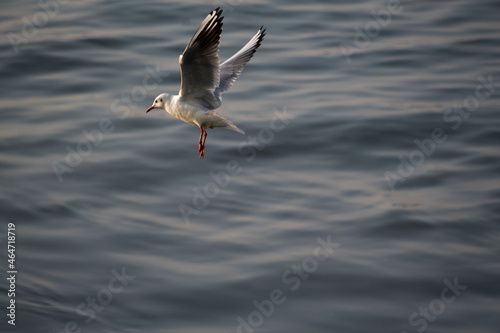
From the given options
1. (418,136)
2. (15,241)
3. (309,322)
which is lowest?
(309,322)

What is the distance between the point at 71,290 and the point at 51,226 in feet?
8.15

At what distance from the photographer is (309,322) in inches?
626

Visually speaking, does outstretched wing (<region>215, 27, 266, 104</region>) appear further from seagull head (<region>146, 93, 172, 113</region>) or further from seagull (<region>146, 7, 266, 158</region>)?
seagull head (<region>146, 93, 172, 113</region>)

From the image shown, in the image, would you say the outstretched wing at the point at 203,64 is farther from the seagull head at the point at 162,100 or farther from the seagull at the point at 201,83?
the seagull head at the point at 162,100

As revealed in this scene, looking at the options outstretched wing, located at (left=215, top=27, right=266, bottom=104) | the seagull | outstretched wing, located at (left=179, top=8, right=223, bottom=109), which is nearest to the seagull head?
the seagull

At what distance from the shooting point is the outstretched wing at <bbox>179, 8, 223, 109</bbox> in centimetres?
1039

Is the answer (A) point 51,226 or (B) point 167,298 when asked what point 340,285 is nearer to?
(B) point 167,298

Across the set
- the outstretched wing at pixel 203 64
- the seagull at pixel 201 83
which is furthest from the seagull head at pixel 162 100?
the outstretched wing at pixel 203 64

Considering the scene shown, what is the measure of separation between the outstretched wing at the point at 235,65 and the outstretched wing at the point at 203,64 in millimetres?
522

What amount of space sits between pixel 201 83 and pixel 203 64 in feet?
1.11

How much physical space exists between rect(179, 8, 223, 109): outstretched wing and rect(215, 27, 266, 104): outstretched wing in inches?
20.6

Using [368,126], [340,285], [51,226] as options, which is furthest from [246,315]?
[368,126]

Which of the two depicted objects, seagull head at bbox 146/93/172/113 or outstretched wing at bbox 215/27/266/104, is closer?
seagull head at bbox 146/93/172/113

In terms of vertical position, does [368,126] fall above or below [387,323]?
above
